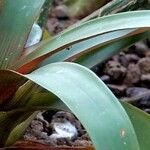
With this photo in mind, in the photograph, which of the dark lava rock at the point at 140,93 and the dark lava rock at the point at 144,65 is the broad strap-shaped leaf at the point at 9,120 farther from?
the dark lava rock at the point at 144,65

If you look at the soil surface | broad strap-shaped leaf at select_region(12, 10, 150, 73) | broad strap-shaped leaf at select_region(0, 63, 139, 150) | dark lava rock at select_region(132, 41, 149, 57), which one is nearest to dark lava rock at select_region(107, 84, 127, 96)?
the soil surface

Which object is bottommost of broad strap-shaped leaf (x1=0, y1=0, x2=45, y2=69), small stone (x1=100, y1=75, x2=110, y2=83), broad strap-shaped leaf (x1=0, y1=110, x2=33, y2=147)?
small stone (x1=100, y1=75, x2=110, y2=83)

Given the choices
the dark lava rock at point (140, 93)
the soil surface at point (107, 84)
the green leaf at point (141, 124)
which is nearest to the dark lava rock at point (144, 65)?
the soil surface at point (107, 84)

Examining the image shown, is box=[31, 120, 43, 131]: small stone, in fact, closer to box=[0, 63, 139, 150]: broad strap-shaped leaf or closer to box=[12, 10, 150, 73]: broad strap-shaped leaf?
box=[12, 10, 150, 73]: broad strap-shaped leaf

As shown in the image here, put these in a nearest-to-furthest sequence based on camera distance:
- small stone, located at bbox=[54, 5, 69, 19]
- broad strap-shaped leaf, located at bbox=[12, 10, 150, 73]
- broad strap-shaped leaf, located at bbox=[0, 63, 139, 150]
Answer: broad strap-shaped leaf, located at bbox=[0, 63, 139, 150] < broad strap-shaped leaf, located at bbox=[12, 10, 150, 73] < small stone, located at bbox=[54, 5, 69, 19]

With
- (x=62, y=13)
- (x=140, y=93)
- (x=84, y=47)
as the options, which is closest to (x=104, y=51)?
(x=84, y=47)

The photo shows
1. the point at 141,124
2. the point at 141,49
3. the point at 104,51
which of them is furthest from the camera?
the point at 141,49

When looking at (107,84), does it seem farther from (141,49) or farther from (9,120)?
(9,120)
